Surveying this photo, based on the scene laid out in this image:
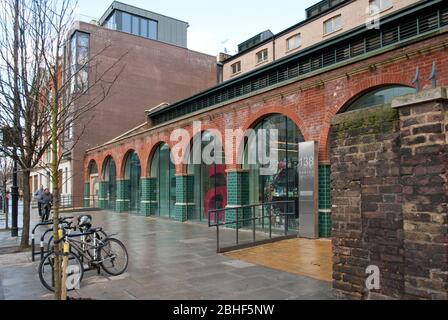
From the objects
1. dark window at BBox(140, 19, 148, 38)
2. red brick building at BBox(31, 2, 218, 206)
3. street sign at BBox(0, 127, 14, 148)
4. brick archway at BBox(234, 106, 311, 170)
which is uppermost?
dark window at BBox(140, 19, 148, 38)

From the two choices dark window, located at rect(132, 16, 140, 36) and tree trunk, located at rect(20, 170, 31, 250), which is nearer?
tree trunk, located at rect(20, 170, 31, 250)

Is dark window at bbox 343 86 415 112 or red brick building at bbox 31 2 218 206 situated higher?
red brick building at bbox 31 2 218 206

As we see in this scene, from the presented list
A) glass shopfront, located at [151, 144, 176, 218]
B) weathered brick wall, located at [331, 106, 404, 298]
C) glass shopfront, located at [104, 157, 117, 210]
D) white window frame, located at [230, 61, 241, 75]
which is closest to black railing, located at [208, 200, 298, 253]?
weathered brick wall, located at [331, 106, 404, 298]

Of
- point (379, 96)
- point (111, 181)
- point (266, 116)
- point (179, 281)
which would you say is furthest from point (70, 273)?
point (111, 181)

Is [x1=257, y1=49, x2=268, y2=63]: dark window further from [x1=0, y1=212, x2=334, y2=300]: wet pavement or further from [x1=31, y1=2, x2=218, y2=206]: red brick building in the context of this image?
[x1=0, y1=212, x2=334, y2=300]: wet pavement

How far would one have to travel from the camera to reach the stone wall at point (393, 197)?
3.66 metres

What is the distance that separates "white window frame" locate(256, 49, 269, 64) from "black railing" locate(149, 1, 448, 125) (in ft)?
55.8

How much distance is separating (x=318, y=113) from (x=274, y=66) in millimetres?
4373

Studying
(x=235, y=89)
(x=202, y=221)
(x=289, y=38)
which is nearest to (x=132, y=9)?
(x=289, y=38)

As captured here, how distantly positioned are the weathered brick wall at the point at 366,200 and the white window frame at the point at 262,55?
99.6 ft

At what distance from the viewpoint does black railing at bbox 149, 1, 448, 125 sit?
9.84 meters

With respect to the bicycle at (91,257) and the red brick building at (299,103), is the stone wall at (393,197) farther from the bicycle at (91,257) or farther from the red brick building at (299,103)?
the bicycle at (91,257)
